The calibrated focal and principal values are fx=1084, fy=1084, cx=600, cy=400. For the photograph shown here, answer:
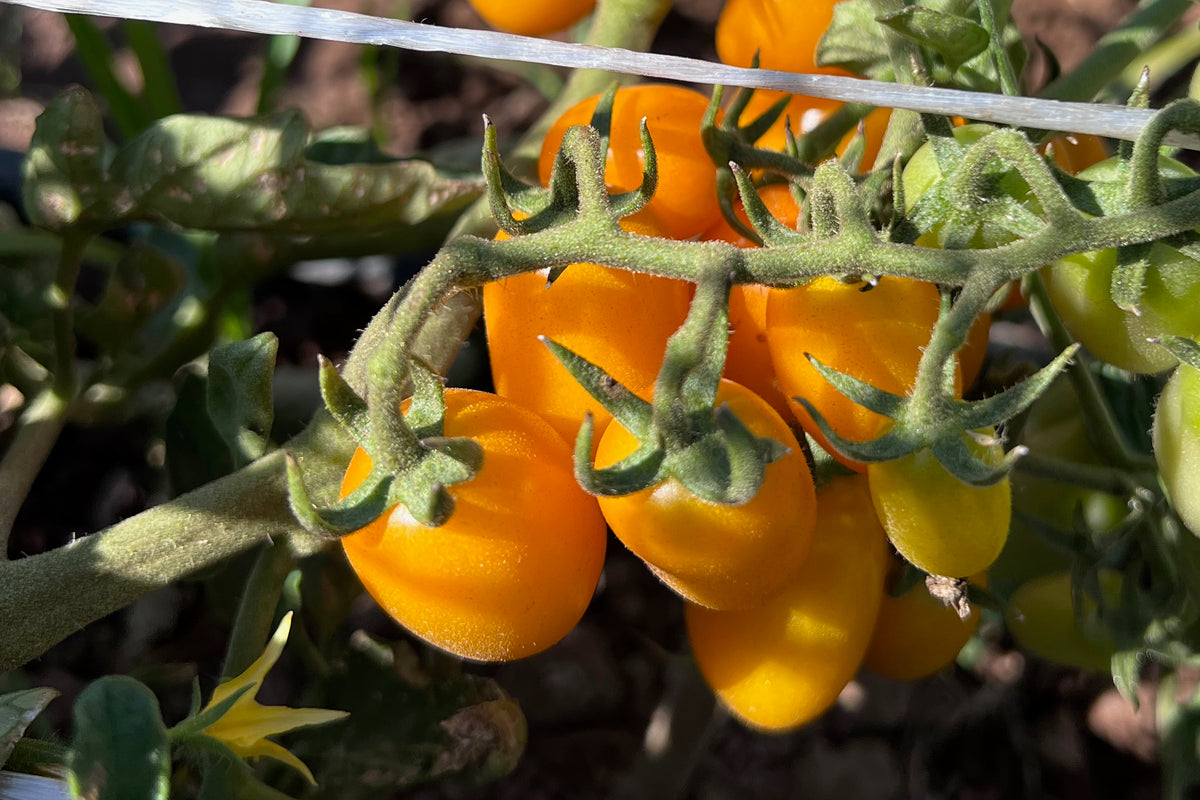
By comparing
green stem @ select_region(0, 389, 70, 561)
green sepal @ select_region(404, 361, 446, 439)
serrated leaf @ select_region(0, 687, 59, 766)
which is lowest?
green stem @ select_region(0, 389, 70, 561)

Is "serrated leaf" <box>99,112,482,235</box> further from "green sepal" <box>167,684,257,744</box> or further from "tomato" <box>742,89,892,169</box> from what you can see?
"green sepal" <box>167,684,257,744</box>

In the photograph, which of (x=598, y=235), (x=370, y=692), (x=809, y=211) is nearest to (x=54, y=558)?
(x=370, y=692)

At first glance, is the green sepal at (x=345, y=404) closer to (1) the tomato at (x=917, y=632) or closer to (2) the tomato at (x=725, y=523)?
(2) the tomato at (x=725, y=523)

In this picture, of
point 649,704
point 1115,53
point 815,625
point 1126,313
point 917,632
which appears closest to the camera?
point 1126,313

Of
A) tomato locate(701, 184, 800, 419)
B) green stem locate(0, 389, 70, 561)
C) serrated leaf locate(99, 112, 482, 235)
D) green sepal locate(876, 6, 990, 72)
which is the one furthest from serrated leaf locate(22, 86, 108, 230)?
green sepal locate(876, 6, 990, 72)

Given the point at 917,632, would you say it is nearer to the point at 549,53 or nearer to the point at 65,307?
the point at 549,53

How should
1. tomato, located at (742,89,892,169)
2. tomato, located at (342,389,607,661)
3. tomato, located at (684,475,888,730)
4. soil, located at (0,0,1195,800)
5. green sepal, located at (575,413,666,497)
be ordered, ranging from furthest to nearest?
soil, located at (0,0,1195,800) → tomato, located at (742,89,892,169) → tomato, located at (684,475,888,730) → tomato, located at (342,389,607,661) → green sepal, located at (575,413,666,497)

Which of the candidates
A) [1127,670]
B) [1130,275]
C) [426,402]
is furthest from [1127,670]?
[426,402]
